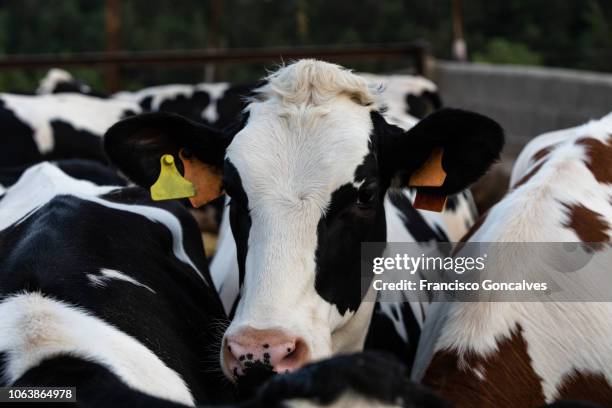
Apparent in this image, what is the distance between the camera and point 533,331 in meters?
2.96

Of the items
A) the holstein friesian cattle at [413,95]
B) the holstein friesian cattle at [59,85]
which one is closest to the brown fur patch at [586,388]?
the holstein friesian cattle at [413,95]

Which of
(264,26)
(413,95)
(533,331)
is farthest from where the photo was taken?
(264,26)

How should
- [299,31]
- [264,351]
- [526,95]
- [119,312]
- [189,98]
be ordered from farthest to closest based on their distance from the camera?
[299,31] < [526,95] < [189,98] < [119,312] < [264,351]

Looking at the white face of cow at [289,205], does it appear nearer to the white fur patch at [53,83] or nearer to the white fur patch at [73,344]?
the white fur patch at [73,344]

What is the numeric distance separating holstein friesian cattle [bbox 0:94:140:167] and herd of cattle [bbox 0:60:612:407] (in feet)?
10.4

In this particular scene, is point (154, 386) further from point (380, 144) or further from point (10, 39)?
point (10, 39)

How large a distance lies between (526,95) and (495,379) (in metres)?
9.27

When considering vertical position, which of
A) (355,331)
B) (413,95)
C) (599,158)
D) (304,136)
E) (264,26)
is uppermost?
(304,136)

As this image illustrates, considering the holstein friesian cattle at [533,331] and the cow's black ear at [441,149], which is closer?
the holstein friesian cattle at [533,331]

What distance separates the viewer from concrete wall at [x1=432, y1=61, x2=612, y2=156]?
33.9ft

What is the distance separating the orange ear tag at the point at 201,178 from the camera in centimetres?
350

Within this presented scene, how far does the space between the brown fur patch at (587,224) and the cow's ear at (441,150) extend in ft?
1.17

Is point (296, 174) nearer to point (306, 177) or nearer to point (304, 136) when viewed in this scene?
point (306, 177)

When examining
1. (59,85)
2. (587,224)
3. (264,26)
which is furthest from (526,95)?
(264,26)
